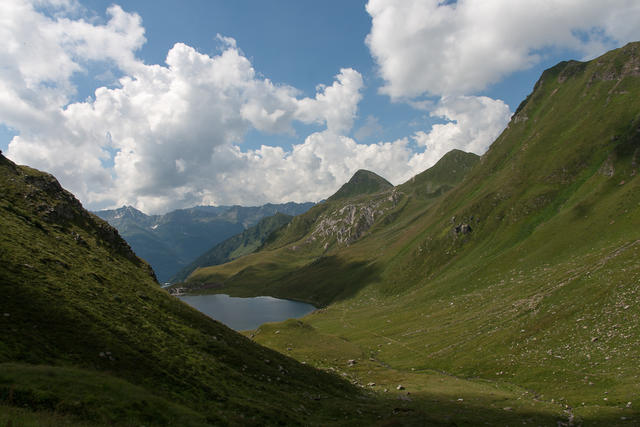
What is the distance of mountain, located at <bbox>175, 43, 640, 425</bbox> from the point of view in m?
46.4

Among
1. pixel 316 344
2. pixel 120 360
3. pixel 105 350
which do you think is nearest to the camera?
pixel 120 360

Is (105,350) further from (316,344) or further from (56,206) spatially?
(316,344)

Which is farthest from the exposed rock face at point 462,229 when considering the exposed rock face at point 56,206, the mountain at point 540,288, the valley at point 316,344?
the exposed rock face at point 56,206

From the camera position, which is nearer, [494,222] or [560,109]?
[494,222]

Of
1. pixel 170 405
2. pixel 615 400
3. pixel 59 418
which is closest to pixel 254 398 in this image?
pixel 170 405

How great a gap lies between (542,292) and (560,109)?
17791 centimetres

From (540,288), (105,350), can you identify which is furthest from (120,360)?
(540,288)

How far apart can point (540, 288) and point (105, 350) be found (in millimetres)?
90294

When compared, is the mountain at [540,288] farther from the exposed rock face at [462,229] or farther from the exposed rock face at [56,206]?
the exposed rock face at [56,206]

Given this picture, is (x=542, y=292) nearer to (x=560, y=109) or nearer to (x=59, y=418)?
(x=59, y=418)

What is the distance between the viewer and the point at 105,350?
26516mm

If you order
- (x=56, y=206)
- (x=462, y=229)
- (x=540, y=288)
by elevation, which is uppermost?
(x=462, y=229)

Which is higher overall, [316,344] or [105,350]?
[105,350]

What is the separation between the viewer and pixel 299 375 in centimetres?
4441
